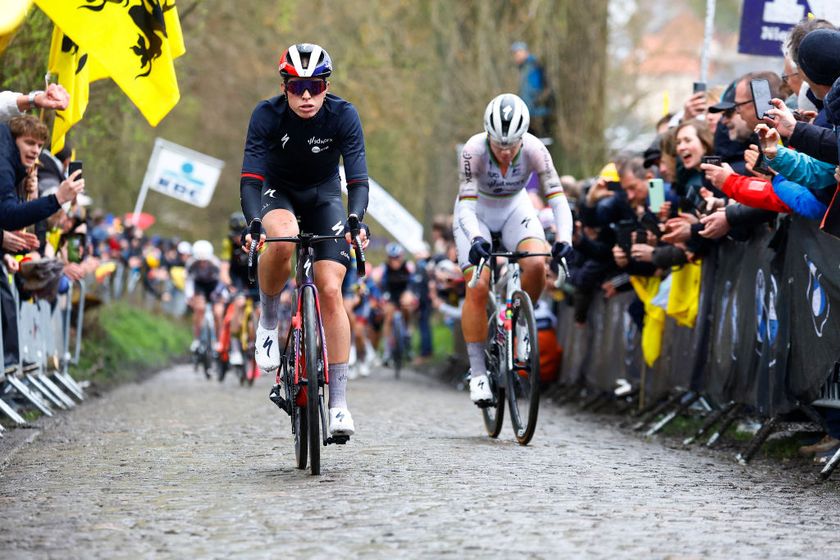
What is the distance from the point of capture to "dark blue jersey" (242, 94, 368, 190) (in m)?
8.37

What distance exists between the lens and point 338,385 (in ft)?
26.9

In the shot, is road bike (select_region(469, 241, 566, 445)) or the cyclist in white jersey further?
the cyclist in white jersey

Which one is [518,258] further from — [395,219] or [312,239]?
[395,219]

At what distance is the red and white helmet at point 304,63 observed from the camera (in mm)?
8125

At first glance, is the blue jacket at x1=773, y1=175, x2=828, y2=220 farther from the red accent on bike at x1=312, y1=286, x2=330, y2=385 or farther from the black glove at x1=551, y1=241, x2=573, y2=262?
the red accent on bike at x1=312, y1=286, x2=330, y2=385

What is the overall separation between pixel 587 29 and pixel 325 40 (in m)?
11.9

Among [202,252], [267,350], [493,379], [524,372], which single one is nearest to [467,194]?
[493,379]

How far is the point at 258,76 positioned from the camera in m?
37.6

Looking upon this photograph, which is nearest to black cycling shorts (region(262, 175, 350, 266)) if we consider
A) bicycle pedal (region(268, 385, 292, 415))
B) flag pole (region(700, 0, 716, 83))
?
bicycle pedal (region(268, 385, 292, 415))

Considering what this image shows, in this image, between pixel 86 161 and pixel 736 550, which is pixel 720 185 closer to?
pixel 736 550

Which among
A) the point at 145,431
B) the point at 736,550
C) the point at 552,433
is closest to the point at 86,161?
the point at 145,431

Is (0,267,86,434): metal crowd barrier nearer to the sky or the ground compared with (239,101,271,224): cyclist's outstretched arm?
nearer to the ground

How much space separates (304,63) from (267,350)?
1652 mm

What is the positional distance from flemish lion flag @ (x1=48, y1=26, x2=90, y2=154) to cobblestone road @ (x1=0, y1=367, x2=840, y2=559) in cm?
→ 277
